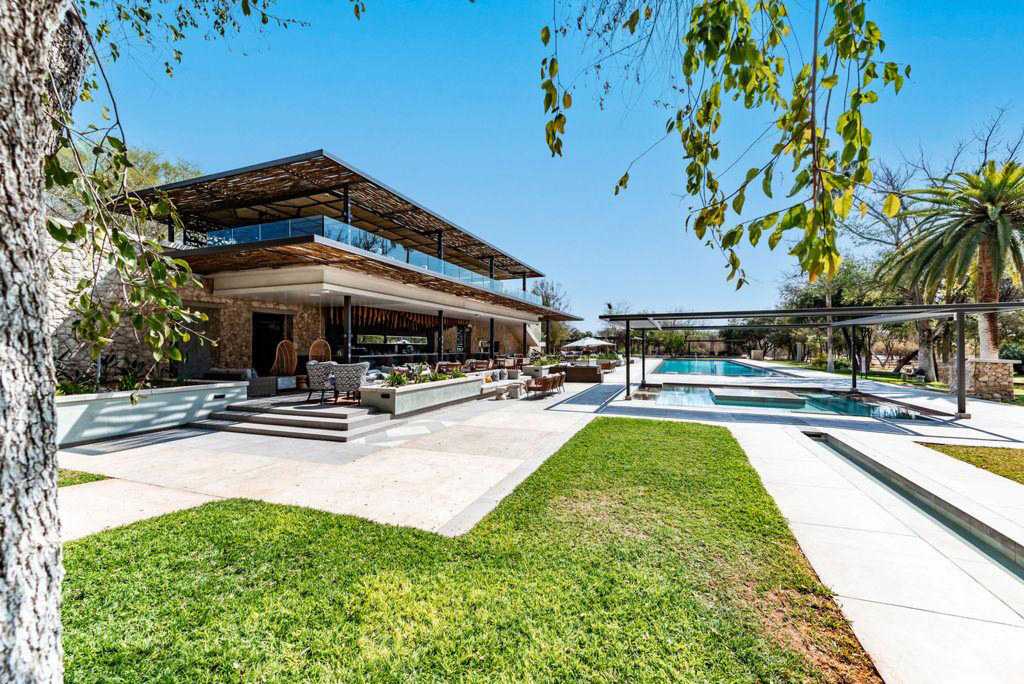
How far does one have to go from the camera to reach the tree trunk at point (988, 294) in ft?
48.0

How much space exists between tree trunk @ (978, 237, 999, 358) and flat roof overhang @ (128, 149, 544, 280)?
20084mm

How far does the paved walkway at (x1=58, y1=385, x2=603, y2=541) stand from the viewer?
486 cm

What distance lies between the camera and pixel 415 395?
11.1 m

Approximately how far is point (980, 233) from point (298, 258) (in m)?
24.0

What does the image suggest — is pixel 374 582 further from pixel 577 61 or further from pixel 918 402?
pixel 918 402

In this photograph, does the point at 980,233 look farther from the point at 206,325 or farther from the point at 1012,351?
the point at 206,325

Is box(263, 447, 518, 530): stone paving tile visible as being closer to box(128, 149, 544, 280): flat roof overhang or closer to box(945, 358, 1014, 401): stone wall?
Result: box(128, 149, 544, 280): flat roof overhang

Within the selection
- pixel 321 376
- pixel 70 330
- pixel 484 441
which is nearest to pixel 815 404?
pixel 484 441

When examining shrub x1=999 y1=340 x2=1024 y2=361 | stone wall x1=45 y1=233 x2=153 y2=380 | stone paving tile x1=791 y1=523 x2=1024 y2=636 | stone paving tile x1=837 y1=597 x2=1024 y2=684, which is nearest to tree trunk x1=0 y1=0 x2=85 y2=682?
stone paving tile x1=837 y1=597 x2=1024 y2=684

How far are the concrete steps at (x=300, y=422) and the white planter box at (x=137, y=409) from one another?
37 cm

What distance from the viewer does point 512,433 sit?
9.10m

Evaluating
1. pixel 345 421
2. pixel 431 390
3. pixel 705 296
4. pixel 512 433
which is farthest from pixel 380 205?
Answer: pixel 705 296

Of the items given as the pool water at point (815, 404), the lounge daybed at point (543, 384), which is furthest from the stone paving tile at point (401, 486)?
the pool water at point (815, 404)

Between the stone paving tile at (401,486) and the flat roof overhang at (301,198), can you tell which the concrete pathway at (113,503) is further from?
the flat roof overhang at (301,198)
